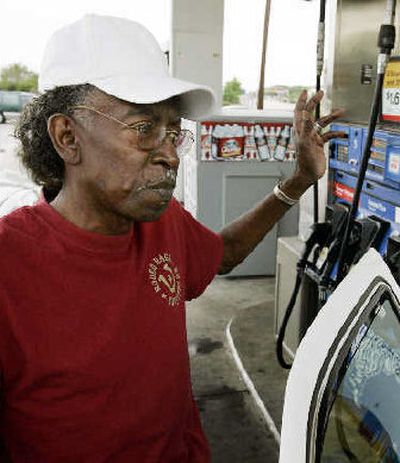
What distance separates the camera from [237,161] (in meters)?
5.15

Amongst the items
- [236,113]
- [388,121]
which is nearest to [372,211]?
[388,121]

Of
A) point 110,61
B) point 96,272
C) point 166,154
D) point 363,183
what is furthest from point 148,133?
point 363,183

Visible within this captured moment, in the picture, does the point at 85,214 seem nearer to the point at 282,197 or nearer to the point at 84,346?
the point at 84,346

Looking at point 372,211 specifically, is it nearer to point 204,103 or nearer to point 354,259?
point 354,259

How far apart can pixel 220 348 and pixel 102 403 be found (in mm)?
2865

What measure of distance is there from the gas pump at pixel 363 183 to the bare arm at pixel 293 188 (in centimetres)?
48

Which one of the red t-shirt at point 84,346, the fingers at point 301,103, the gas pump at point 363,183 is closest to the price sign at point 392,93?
the gas pump at point 363,183

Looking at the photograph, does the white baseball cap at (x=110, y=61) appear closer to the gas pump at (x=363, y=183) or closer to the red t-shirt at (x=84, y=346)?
the red t-shirt at (x=84, y=346)

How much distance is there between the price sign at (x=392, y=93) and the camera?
7.82 ft

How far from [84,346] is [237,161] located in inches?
157

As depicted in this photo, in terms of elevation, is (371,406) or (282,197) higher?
(282,197)

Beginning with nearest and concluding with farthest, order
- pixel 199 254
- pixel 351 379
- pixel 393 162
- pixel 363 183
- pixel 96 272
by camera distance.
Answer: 1. pixel 351 379
2. pixel 96 272
3. pixel 199 254
4. pixel 393 162
5. pixel 363 183

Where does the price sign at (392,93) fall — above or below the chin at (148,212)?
above

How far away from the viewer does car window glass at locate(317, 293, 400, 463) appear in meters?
1.20
